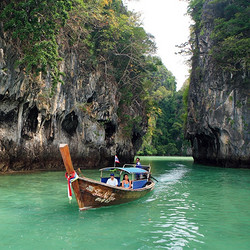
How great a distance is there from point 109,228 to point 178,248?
1.74 m

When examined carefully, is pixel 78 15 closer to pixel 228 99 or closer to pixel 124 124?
pixel 124 124

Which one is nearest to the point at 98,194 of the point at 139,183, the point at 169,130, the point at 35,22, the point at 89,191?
the point at 89,191

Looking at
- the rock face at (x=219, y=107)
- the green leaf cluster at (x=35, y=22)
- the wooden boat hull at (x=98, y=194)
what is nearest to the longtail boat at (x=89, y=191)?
the wooden boat hull at (x=98, y=194)

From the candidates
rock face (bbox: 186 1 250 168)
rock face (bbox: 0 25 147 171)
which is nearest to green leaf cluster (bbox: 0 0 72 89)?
rock face (bbox: 0 25 147 171)

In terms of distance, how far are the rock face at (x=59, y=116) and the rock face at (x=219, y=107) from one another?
→ 8.15m

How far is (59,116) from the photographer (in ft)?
60.9

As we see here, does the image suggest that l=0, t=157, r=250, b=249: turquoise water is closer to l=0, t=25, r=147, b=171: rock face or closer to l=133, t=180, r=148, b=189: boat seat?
l=133, t=180, r=148, b=189: boat seat

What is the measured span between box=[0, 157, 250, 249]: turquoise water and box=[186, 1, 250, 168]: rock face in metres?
15.2

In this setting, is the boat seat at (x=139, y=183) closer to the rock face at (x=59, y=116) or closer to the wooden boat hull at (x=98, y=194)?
the wooden boat hull at (x=98, y=194)

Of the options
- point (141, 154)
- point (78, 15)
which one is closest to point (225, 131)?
point (78, 15)

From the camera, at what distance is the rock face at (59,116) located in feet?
46.9

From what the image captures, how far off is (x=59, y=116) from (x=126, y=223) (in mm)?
13394

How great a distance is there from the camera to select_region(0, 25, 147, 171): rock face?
562 inches

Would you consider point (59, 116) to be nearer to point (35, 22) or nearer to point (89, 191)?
point (35, 22)
